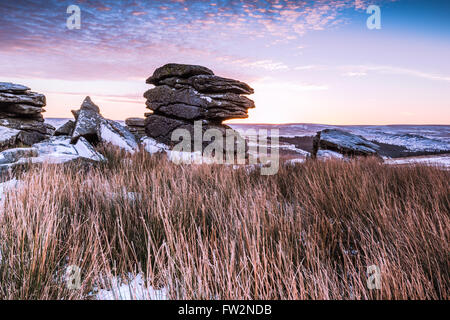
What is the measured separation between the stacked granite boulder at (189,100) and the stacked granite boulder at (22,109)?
5.56 m

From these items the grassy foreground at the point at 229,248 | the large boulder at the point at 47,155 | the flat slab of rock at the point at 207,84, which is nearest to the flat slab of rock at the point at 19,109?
the flat slab of rock at the point at 207,84

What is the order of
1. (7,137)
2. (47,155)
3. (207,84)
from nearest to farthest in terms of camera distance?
(47,155), (7,137), (207,84)

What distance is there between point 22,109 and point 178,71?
25.7 feet

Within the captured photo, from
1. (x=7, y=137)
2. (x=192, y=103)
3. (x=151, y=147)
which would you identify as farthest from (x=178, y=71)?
(x=7, y=137)

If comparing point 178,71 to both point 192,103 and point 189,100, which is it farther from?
point 192,103

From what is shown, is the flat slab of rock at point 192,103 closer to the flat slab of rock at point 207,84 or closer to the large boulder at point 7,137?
the flat slab of rock at point 207,84

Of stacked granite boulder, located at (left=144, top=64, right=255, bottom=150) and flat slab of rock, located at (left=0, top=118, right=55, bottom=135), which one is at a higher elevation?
stacked granite boulder, located at (left=144, top=64, right=255, bottom=150)

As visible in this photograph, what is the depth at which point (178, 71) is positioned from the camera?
11.4 meters

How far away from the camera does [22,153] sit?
5316 millimetres

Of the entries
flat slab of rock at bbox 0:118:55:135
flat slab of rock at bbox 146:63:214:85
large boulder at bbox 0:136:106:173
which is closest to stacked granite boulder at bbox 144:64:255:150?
flat slab of rock at bbox 146:63:214:85

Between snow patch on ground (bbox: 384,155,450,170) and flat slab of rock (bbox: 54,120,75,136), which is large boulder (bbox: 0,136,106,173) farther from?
snow patch on ground (bbox: 384,155,450,170)

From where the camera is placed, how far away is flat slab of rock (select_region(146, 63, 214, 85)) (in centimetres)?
1131
